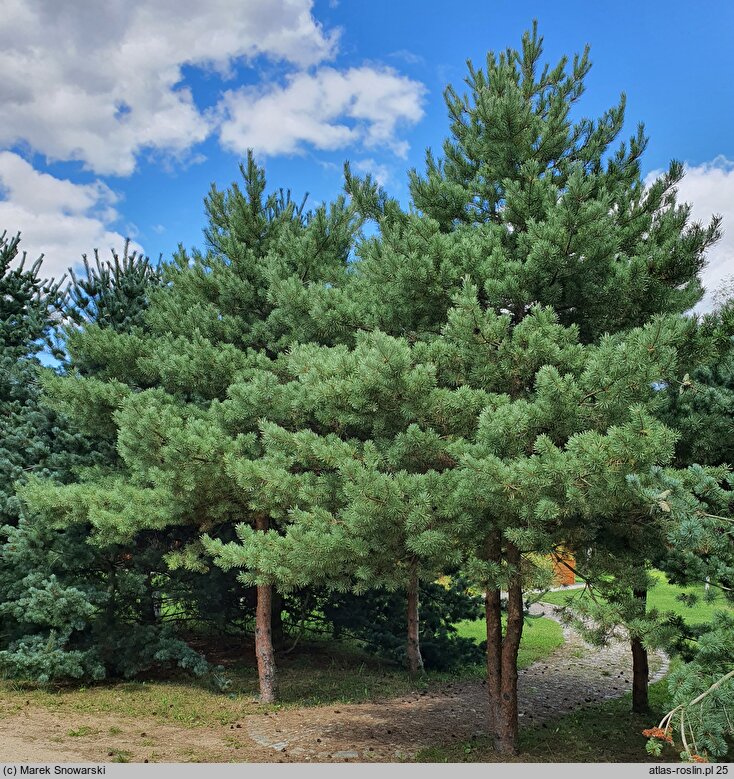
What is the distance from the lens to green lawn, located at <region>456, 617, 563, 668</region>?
51.5 feet

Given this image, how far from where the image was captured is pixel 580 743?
8.43m

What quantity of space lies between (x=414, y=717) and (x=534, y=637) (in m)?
9.55

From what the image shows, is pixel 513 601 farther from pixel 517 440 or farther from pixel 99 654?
pixel 99 654

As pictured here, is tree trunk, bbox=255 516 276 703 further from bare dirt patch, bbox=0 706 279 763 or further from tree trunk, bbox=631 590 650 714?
tree trunk, bbox=631 590 650 714

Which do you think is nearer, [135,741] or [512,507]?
[512,507]

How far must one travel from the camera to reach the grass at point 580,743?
24.9 feet

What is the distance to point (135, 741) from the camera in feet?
24.7

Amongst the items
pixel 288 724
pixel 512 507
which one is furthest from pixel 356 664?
pixel 512 507

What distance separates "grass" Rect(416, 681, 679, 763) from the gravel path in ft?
1.31

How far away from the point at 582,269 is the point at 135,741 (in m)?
7.70

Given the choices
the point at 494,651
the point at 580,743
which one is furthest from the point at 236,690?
the point at 580,743

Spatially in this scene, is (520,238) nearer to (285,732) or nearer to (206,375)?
(206,375)

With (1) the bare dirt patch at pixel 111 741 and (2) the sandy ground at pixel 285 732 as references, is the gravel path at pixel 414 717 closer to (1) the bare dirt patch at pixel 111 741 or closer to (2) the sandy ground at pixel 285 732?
(2) the sandy ground at pixel 285 732

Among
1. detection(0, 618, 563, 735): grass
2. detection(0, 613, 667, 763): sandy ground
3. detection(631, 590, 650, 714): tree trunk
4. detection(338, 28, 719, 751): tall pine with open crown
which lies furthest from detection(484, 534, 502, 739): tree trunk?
detection(0, 618, 563, 735): grass
